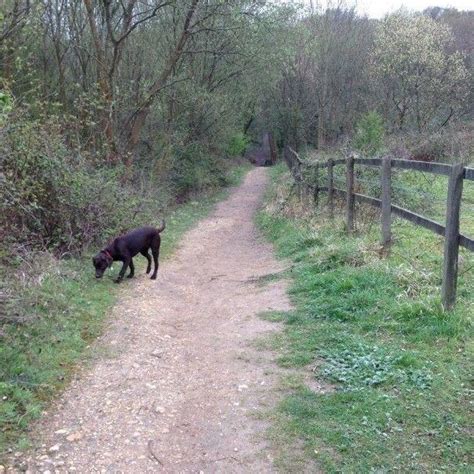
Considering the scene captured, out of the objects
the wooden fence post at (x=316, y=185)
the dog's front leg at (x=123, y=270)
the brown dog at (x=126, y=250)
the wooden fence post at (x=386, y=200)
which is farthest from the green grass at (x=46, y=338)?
the wooden fence post at (x=316, y=185)

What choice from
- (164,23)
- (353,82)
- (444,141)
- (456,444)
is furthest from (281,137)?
(456,444)

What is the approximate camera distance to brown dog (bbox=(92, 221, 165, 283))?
782 centimetres

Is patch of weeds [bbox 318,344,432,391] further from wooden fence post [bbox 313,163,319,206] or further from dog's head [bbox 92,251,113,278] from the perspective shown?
wooden fence post [bbox 313,163,319,206]

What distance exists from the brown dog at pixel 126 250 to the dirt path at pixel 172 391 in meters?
0.47

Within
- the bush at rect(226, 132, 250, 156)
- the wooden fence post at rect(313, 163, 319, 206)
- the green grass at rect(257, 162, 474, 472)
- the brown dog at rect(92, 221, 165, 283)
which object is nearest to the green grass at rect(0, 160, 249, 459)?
the brown dog at rect(92, 221, 165, 283)

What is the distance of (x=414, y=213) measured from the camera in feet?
21.4

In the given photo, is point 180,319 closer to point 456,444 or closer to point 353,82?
point 456,444

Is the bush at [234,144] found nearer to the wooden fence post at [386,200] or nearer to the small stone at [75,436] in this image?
the wooden fence post at [386,200]

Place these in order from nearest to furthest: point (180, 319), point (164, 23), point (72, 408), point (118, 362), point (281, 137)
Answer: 1. point (72, 408)
2. point (118, 362)
3. point (180, 319)
4. point (164, 23)
5. point (281, 137)

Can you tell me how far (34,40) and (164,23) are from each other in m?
5.57

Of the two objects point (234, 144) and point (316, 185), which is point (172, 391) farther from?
point (234, 144)

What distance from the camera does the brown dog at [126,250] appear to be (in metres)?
7.82

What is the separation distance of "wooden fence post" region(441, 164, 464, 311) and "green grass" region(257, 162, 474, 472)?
0.50 feet

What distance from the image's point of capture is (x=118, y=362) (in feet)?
16.3
